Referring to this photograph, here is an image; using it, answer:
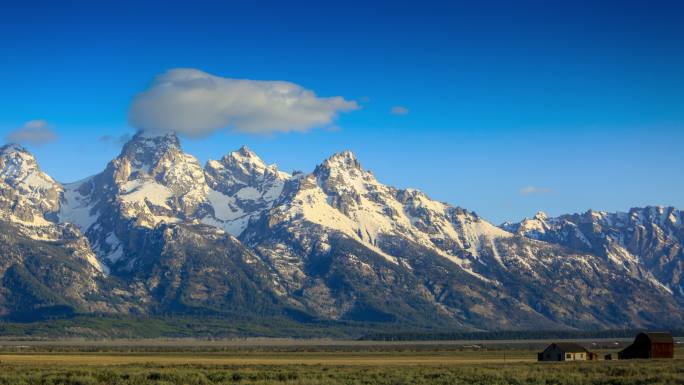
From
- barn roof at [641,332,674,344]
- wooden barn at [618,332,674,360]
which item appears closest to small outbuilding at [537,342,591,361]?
wooden barn at [618,332,674,360]

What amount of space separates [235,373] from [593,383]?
4363cm

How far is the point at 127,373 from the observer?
401ft

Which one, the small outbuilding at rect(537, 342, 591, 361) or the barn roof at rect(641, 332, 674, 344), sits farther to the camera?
the barn roof at rect(641, 332, 674, 344)

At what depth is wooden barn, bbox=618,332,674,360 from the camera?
176 metres

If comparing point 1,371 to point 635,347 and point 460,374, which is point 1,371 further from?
point 635,347

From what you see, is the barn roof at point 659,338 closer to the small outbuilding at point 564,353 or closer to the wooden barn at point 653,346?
the wooden barn at point 653,346

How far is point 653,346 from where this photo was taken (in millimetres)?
176000

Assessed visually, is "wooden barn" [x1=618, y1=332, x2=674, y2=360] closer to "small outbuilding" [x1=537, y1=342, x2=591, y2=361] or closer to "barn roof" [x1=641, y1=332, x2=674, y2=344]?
"barn roof" [x1=641, y1=332, x2=674, y2=344]

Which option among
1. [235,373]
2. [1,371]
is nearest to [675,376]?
[235,373]

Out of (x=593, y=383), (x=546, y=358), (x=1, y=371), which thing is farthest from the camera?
(x=546, y=358)

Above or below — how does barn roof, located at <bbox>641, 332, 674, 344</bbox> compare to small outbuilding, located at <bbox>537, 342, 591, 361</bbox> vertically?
above

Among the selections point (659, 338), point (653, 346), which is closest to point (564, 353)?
point (653, 346)

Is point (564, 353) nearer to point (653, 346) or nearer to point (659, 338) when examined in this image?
point (653, 346)

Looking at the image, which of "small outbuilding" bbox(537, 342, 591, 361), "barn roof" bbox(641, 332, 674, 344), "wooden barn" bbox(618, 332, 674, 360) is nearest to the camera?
"small outbuilding" bbox(537, 342, 591, 361)
